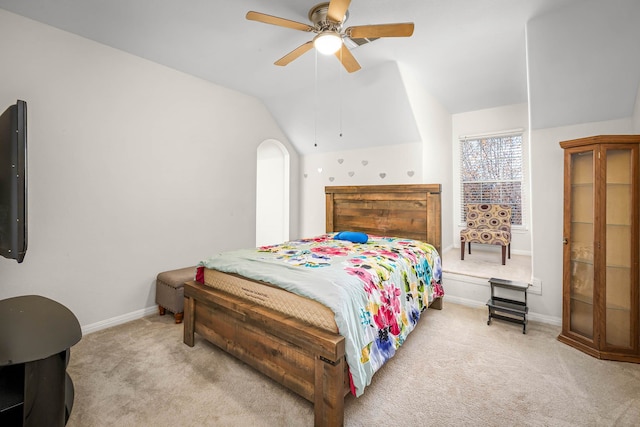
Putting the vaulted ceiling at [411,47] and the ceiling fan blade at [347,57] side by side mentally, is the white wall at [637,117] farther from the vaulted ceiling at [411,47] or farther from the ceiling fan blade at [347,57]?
the ceiling fan blade at [347,57]

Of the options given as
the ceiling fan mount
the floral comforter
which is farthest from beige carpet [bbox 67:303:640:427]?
the ceiling fan mount

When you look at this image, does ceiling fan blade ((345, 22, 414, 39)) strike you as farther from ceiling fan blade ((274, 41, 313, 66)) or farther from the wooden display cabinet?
the wooden display cabinet

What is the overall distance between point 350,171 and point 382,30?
2.59 metres

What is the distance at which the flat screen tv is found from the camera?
4.32 ft

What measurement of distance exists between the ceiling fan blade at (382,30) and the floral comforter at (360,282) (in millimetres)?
1697

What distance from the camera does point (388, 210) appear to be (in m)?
3.86

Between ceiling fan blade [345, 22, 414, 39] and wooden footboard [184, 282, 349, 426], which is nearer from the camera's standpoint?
wooden footboard [184, 282, 349, 426]

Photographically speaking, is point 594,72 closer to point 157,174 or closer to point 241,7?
point 241,7

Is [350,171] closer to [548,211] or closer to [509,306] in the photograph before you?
[548,211]

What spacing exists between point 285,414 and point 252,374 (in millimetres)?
478

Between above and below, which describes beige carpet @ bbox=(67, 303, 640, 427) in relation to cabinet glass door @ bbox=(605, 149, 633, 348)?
below

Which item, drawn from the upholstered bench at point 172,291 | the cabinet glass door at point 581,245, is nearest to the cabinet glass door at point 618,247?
the cabinet glass door at point 581,245

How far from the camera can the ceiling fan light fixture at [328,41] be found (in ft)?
6.91

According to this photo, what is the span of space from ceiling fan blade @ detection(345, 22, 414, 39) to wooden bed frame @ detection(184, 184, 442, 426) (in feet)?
6.24
